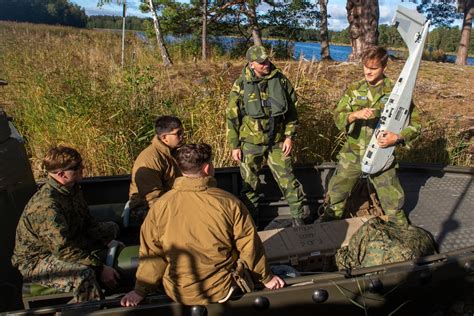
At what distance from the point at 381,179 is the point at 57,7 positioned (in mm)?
38819

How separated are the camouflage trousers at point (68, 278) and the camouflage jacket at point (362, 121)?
7.56 ft

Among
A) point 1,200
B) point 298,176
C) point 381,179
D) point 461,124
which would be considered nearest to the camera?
point 1,200

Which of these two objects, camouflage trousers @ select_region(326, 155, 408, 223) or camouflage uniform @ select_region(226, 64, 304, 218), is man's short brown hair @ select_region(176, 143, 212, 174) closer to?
camouflage uniform @ select_region(226, 64, 304, 218)

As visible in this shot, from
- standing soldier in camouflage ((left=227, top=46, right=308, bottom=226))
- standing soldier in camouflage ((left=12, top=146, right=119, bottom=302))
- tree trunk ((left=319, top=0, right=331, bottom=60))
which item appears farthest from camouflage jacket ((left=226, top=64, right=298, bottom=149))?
tree trunk ((left=319, top=0, right=331, bottom=60))

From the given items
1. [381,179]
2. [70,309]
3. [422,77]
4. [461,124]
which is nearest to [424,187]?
[381,179]

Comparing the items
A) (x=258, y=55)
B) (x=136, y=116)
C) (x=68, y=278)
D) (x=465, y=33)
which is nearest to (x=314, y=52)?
(x=258, y=55)

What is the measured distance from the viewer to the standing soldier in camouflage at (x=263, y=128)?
3707mm

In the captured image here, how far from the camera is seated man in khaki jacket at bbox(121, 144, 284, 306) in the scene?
1.98m

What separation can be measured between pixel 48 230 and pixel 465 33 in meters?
18.4

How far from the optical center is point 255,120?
12.4 feet

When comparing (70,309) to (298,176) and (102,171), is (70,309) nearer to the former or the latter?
(298,176)

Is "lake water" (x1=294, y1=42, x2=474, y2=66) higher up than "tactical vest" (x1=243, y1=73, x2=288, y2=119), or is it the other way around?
"lake water" (x1=294, y1=42, x2=474, y2=66)

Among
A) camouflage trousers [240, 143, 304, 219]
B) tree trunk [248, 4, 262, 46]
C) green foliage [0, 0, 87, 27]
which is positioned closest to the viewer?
camouflage trousers [240, 143, 304, 219]

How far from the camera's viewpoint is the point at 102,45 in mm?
10281
